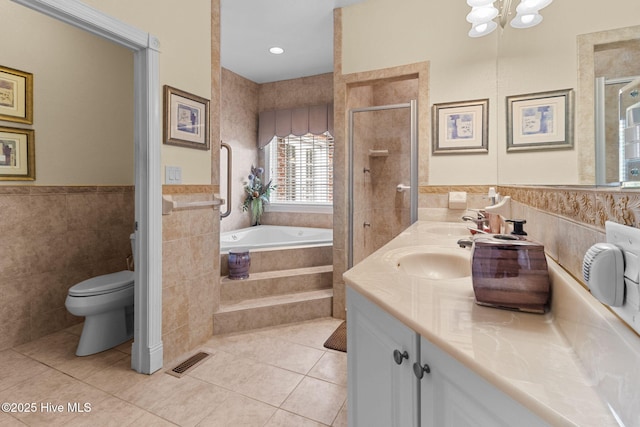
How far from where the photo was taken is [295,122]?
14.3 ft

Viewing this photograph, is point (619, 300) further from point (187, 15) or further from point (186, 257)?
point (187, 15)

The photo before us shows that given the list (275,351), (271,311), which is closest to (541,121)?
(275,351)

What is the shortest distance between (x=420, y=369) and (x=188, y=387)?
1.64 m

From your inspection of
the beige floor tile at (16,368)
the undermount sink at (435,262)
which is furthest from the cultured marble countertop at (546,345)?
the beige floor tile at (16,368)

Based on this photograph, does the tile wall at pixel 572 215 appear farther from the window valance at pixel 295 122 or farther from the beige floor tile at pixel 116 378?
the window valance at pixel 295 122

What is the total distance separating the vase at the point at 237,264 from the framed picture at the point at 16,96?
182 centimetres

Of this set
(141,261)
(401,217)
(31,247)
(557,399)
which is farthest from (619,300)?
(31,247)

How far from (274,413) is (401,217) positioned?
1887 millimetres

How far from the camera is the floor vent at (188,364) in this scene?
76.1 inches

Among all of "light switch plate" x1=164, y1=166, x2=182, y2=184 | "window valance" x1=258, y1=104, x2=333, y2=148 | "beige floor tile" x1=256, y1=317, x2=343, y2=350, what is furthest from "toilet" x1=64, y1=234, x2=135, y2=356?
"window valance" x1=258, y1=104, x2=333, y2=148

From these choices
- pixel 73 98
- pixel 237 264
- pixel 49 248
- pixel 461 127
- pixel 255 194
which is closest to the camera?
pixel 461 127

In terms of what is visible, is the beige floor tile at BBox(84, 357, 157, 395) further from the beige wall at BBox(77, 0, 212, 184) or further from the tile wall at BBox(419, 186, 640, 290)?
the tile wall at BBox(419, 186, 640, 290)

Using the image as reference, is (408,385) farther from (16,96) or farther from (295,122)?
(295,122)

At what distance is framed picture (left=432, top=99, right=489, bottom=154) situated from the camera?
2.30 m
